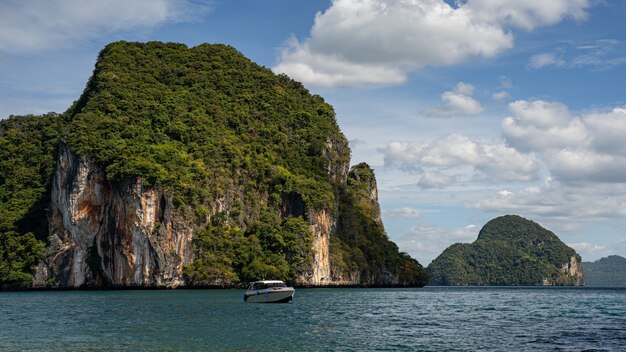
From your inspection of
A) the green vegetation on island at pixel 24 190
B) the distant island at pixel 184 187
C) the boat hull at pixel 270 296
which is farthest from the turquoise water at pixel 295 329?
the green vegetation on island at pixel 24 190

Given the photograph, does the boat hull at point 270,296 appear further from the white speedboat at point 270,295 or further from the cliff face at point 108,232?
the cliff face at point 108,232

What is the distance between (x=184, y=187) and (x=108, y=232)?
13.6 m

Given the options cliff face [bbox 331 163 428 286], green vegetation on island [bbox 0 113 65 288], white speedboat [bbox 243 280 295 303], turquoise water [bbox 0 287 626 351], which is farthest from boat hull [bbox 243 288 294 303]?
cliff face [bbox 331 163 428 286]

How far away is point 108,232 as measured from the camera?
102 m

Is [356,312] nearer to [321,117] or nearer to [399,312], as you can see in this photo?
[399,312]

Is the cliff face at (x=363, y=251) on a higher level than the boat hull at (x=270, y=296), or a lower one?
higher

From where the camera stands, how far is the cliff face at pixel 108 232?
324 feet

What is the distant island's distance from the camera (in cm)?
10088

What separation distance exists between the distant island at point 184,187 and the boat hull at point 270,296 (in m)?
35.8

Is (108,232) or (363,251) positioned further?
(363,251)

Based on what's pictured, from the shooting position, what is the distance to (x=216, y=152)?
118 m

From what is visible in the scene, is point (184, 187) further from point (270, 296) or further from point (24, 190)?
point (270, 296)

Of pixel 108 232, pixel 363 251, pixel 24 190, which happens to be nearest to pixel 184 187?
pixel 108 232

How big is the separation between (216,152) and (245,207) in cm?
1134
